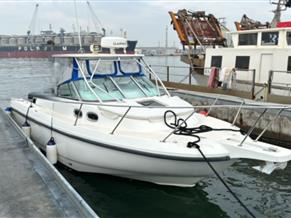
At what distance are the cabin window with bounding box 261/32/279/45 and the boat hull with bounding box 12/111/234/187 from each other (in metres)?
8.42

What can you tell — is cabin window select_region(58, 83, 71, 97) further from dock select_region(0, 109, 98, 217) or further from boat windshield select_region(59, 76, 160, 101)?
dock select_region(0, 109, 98, 217)

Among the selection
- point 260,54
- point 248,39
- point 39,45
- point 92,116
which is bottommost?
point 92,116

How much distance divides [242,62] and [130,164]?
9.09 metres

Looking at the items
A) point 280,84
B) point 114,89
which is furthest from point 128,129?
point 280,84

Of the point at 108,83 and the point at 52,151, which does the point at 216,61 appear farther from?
the point at 52,151

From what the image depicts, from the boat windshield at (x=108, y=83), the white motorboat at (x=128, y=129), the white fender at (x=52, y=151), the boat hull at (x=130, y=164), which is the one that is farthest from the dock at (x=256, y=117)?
the white fender at (x=52, y=151)

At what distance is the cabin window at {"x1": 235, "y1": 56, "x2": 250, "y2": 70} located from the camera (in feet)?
44.7

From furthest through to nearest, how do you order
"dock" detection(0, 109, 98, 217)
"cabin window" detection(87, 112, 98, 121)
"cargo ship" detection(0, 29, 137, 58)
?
"cargo ship" detection(0, 29, 137, 58), "cabin window" detection(87, 112, 98, 121), "dock" detection(0, 109, 98, 217)

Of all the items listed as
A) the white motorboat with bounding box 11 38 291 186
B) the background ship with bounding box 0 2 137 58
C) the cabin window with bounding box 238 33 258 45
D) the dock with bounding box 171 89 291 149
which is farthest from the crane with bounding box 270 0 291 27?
the background ship with bounding box 0 2 137 58

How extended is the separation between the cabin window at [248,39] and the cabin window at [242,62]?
24.6 inches

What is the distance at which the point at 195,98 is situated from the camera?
12.4 m

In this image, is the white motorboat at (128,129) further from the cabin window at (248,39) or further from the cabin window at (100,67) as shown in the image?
the cabin window at (248,39)

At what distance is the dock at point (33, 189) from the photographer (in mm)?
4379

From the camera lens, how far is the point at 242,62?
1381cm
